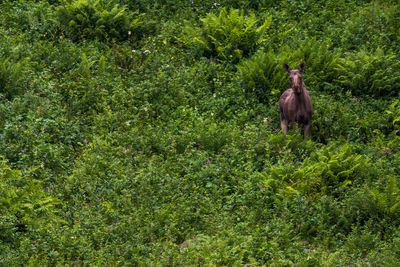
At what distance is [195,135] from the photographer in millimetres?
19234

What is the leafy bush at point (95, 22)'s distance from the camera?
932 inches

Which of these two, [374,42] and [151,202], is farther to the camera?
[374,42]

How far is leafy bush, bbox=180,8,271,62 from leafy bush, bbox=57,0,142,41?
5.39ft

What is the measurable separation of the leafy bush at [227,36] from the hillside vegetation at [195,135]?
0.19ft

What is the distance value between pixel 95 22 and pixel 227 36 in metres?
3.71

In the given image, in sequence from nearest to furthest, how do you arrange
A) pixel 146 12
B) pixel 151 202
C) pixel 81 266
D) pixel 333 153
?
pixel 81 266 → pixel 151 202 → pixel 333 153 → pixel 146 12

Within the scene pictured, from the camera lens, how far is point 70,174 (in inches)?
712

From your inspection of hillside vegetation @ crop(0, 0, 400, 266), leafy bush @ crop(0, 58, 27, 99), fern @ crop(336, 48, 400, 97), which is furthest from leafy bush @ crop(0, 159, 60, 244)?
fern @ crop(336, 48, 400, 97)

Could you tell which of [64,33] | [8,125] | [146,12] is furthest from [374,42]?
[8,125]

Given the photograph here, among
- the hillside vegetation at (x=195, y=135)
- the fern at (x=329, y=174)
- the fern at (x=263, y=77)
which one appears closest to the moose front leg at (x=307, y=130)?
the hillside vegetation at (x=195, y=135)

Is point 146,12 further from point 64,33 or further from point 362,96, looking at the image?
point 362,96

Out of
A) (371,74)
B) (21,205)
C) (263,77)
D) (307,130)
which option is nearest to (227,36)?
(263,77)

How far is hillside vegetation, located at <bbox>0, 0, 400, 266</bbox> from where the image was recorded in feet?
50.8

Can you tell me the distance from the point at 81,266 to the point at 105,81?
7.56 meters
